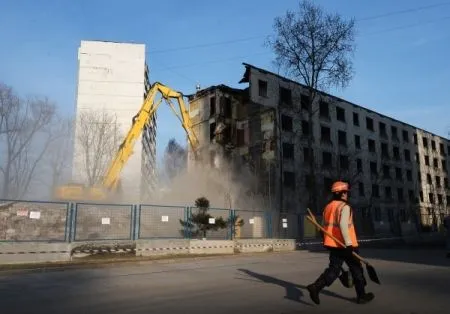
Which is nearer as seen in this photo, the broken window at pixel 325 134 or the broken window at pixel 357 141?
the broken window at pixel 325 134

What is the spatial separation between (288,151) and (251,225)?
26204mm

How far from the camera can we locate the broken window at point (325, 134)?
5447 cm

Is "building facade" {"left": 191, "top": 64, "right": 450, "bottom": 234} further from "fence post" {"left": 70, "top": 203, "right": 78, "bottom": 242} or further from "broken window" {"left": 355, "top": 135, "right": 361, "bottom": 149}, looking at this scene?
"fence post" {"left": 70, "top": 203, "right": 78, "bottom": 242}

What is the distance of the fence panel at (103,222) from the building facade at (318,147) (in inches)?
841

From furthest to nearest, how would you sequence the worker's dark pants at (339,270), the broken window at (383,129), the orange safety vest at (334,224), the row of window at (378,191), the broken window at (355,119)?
the broken window at (383,129), the broken window at (355,119), the row of window at (378,191), the orange safety vest at (334,224), the worker's dark pants at (339,270)

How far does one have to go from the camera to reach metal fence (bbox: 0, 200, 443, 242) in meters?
16.4

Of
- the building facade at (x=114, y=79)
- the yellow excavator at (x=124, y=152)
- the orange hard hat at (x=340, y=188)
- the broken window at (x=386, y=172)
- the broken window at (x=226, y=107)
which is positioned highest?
the building facade at (x=114, y=79)

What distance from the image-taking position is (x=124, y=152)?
93.7 feet

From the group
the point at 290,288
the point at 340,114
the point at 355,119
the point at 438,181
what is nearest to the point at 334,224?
the point at 290,288

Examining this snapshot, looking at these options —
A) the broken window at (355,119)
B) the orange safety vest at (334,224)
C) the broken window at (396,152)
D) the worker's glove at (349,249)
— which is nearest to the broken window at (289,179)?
the broken window at (355,119)

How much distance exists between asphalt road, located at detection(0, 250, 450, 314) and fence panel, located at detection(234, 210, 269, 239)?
8899 millimetres

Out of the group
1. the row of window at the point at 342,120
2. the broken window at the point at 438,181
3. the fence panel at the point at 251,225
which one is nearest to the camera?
the fence panel at the point at 251,225

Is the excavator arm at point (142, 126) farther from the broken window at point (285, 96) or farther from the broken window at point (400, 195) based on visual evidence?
the broken window at point (400, 195)

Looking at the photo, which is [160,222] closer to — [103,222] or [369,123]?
[103,222]
